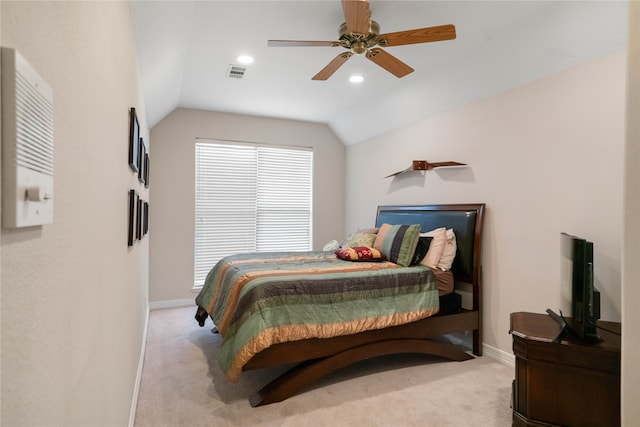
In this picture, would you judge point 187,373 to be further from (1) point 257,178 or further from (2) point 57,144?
(1) point 257,178

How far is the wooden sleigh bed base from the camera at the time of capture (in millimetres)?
2436

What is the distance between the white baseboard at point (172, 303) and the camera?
184 inches

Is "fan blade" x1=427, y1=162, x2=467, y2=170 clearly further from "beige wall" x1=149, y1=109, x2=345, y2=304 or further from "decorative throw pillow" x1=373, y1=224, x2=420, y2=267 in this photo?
"beige wall" x1=149, y1=109, x2=345, y2=304

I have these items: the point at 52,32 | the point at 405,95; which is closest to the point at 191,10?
the point at 52,32

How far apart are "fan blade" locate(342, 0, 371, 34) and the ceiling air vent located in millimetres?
1632

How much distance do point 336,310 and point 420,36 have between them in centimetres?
199

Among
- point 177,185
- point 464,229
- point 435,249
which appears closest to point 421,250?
point 435,249

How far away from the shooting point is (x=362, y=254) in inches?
136

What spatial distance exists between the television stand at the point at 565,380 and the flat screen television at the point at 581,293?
0.21ft

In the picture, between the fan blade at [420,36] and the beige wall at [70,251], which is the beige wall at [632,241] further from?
the beige wall at [70,251]

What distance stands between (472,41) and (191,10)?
7.33 ft

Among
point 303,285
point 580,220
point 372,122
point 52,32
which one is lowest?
point 303,285

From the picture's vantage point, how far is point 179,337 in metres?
3.66

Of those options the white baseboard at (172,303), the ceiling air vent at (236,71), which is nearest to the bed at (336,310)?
the white baseboard at (172,303)
